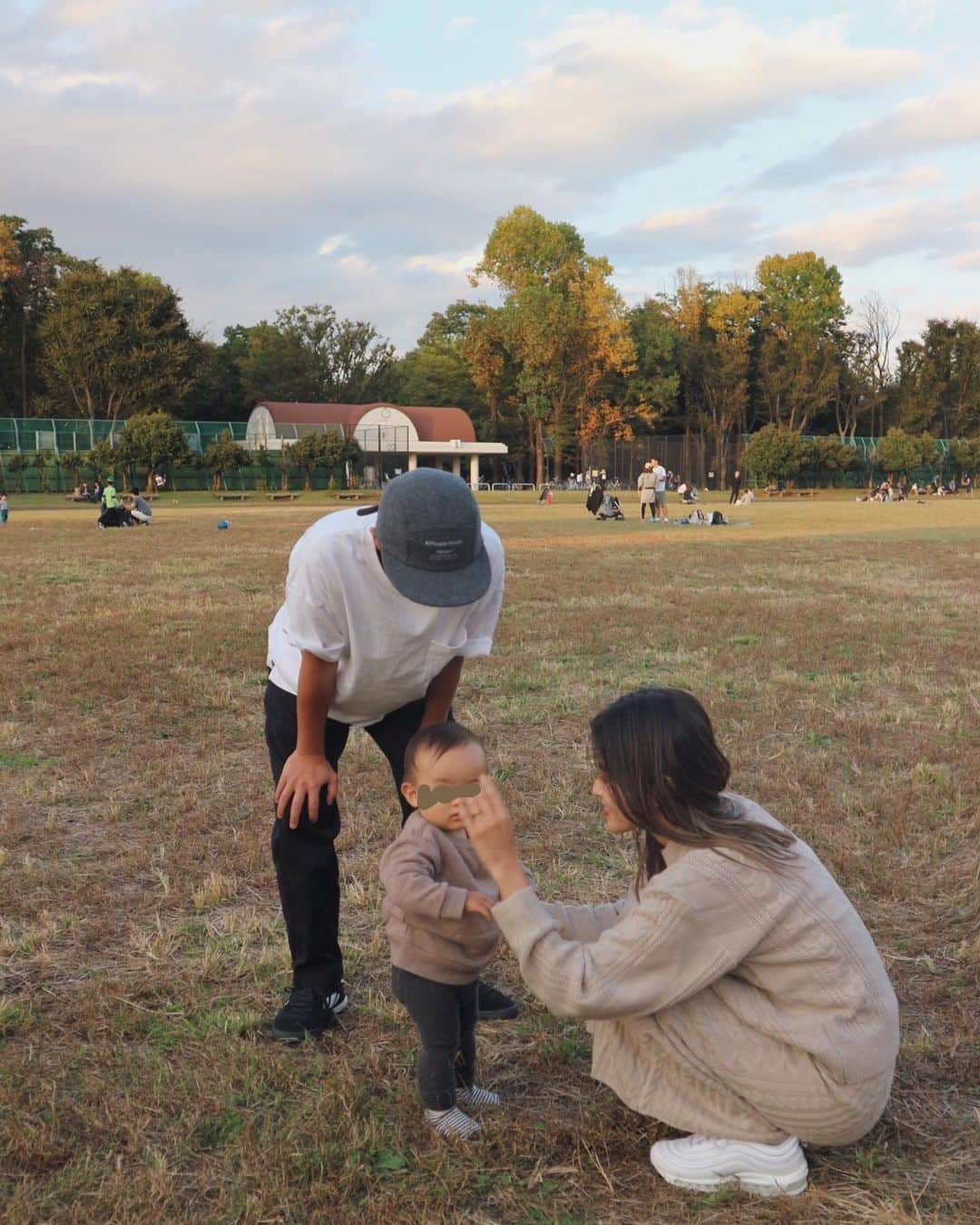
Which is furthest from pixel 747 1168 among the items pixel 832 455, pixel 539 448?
pixel 539 448

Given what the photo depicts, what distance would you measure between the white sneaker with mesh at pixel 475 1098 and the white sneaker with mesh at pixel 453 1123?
8 cm

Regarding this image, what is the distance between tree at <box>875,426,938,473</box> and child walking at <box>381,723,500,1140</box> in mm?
62270

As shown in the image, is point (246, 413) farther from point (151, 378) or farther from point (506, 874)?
point (506, 874)

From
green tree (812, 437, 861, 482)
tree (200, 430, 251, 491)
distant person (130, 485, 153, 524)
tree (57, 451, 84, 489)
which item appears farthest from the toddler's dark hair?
green tree (812, 437, 861, 482)

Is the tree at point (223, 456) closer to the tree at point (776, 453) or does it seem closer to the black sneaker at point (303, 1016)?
the tree at point (776, 453)

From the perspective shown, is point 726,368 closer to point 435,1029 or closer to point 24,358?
point 24,358

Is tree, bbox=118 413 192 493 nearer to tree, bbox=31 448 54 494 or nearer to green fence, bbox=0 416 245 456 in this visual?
green fence, bbox=0 416 245 456

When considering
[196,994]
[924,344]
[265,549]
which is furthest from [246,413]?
[196,994]

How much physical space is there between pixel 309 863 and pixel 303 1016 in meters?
0.44

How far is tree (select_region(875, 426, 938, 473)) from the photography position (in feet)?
197

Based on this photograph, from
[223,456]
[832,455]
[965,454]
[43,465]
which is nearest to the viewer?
[43,465]

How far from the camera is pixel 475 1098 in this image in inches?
110

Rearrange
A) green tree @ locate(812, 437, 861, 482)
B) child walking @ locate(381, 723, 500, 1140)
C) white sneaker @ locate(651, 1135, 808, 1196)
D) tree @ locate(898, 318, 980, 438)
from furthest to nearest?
tree @ locate(898, 318, 980, 438)
green tree @ locate(812, 437, 861, 482)
child walking @ locate(381, 723, 500, 1140)
white sneaker @ locate(651, 1135, 808, 1196)

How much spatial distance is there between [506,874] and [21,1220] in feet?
4.14
